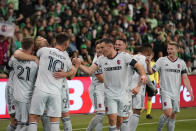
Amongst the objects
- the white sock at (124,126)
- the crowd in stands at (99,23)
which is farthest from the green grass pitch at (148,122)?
the white sock at (124,126)

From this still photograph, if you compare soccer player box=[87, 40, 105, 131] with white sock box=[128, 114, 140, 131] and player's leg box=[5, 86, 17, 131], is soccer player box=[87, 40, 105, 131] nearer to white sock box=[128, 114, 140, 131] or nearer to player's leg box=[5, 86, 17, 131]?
white sock box=[128, 114, 140, 131]

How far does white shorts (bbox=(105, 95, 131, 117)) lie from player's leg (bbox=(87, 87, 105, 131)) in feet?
3.60

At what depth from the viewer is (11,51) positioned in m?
16.8

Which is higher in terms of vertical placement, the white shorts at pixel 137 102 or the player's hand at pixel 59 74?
the player's hand at pixel 59 74

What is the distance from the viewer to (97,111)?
10.7 metres

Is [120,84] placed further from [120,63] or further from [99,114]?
[99,114]

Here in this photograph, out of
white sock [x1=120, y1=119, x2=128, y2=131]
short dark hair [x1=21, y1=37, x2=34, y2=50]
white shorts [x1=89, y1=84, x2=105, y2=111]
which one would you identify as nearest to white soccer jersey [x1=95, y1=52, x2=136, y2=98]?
white sock [x1=120, y1=119, x2=128, y2=131]

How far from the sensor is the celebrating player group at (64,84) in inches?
343

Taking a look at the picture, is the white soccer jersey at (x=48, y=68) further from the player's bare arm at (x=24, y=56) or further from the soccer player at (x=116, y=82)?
the soccer player at (x=116, y=82)

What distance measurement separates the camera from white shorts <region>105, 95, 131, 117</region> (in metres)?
9.43

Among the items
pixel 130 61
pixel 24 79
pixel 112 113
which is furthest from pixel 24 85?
pixel 130 61

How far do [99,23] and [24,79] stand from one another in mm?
12135

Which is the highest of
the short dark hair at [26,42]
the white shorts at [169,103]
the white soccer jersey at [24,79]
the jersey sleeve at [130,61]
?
the short dark hair at [26,42]

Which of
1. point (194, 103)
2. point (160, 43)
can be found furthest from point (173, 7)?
point (194, 103)
